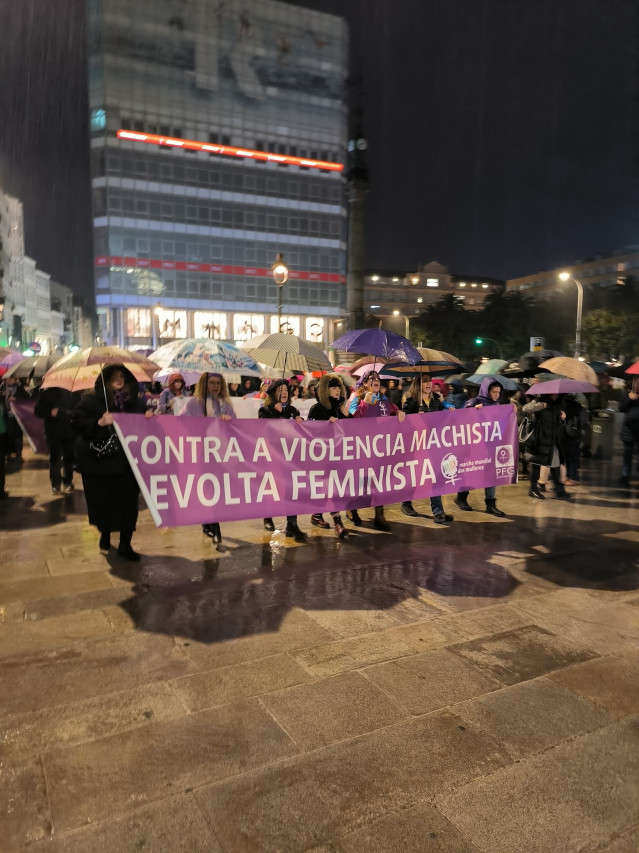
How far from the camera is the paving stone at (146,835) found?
Result: 7.60ft

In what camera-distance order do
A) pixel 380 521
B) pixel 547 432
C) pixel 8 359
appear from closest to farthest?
pixel 380 521 < pixel 547 432 < pixel 8 359

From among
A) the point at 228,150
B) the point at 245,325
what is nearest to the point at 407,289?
the point at 228,150

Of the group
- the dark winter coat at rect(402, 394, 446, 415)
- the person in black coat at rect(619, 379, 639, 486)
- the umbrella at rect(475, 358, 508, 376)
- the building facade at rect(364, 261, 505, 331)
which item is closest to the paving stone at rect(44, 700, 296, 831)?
the dark winter coat at rect(402, 394, 446, 415)

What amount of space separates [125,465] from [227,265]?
228 feet

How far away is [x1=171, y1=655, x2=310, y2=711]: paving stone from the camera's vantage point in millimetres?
3420

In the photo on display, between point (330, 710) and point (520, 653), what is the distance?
1504 mm

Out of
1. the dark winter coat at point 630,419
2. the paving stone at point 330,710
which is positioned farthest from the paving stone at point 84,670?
the dark winter coat at point 630,419

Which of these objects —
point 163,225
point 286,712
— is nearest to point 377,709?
point 286,712

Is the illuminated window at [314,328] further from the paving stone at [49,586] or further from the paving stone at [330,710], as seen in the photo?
the paving stone at [330,710]

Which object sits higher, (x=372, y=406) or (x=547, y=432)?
(x=372, y=406)

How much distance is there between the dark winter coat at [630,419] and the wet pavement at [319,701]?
4357 mm

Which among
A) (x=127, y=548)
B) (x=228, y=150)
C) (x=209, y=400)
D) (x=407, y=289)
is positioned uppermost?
(x=228, y=150)

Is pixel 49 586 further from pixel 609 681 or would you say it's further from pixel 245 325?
pixel 245 325

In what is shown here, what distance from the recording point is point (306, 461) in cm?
618
